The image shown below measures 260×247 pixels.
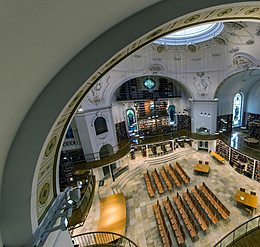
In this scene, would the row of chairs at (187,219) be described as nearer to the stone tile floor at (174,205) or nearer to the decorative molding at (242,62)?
the stone tile floor at (174,205)

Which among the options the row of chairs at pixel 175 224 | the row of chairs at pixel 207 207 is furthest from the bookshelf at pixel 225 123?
the row of chairs at pixel 175 224

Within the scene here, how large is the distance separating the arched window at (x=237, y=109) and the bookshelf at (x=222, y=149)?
4.63 meters

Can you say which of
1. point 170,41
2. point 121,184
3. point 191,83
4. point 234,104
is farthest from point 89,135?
point 234,104

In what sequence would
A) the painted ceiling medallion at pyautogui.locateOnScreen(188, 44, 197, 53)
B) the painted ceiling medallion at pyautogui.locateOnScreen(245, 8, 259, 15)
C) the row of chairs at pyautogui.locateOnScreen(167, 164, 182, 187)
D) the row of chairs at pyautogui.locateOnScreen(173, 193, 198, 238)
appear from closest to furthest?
the painted ceiling medallion at pyautogui.locateOnScreen(245, 8, 259, 15), the row of chairs at pyautogui.locateOnScreen(173, 193, 198, 238), the row of chairs at pyautogui.locateOnScreen(167, 164, 182, 187), the painted ceiling medallion at pyautogui.locateOnScreen(188, 44, 197, 53)

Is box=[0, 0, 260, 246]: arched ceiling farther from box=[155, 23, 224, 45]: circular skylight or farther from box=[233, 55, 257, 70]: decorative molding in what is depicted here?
box=[233, 55, 257, 70]: decorative molding

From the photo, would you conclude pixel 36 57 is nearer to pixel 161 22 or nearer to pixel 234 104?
pixel 161 22

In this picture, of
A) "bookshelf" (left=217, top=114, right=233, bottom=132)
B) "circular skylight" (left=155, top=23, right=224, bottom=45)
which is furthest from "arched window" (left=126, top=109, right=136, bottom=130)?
"bookshelf" (left=217, top=114, right=233, bottom=132)

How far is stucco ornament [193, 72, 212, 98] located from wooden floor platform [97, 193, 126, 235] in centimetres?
1249

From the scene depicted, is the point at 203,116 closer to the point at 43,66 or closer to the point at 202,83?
the point at 202,83

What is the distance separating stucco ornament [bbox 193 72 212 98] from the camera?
11469mm

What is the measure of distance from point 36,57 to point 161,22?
1.92 meters

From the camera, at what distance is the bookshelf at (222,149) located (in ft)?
37.2

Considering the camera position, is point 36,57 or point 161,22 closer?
point 36,57

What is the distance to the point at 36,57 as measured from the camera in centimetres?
130
